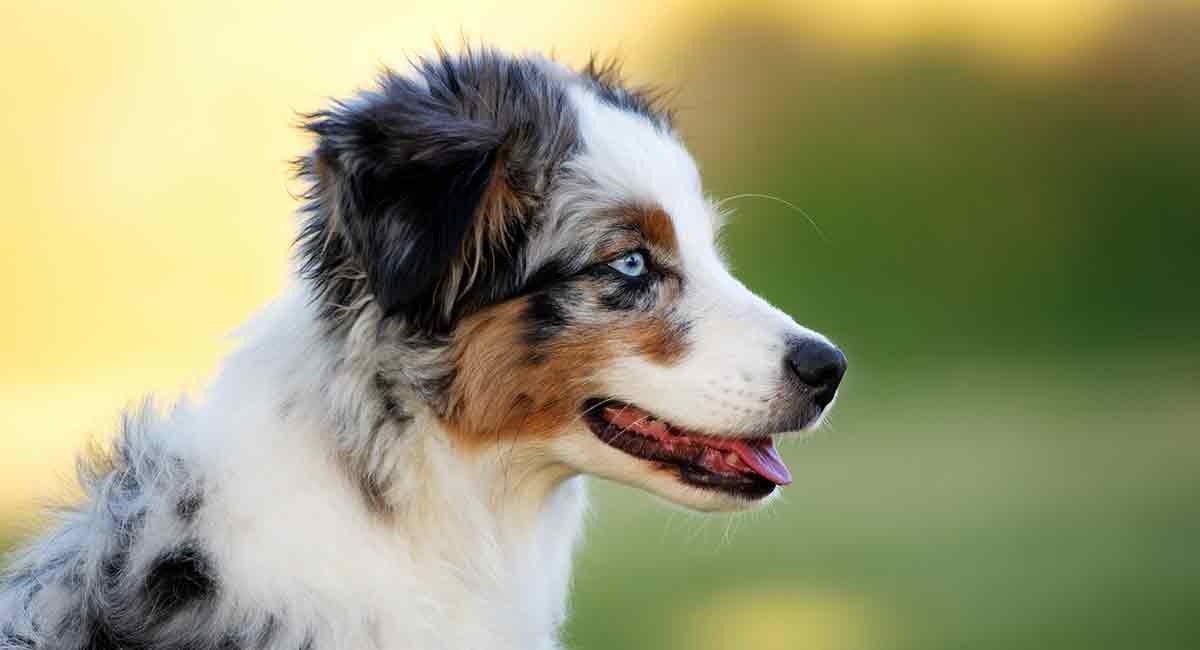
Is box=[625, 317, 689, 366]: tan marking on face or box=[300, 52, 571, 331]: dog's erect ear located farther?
box=[625, 317, 689, 366]: tan marking on face

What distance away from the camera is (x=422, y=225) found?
359 cm

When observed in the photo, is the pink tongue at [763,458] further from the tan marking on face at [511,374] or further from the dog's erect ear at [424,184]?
the dog's erect ear at [424,184]

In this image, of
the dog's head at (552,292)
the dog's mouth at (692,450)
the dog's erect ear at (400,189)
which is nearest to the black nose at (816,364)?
the dog's head at (552,292)

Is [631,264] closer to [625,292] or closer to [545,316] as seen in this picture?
[625,292]

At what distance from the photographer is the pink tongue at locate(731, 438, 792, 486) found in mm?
3939

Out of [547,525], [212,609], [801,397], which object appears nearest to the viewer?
[212,609]

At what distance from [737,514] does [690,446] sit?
0.31m

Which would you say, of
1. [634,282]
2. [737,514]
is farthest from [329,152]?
[737,514]

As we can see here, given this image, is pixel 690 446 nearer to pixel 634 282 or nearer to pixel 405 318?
pixel 634 282

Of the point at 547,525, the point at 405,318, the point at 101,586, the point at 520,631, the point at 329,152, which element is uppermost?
the point at 329,152

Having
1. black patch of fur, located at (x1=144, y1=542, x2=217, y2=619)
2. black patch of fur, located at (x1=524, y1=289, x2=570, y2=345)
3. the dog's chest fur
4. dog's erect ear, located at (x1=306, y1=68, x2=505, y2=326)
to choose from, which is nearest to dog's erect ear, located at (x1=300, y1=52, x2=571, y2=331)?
dog's erect ear, located at (x1=306, y1=68, x2=505, y2=326)

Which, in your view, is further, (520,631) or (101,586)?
(520,631)

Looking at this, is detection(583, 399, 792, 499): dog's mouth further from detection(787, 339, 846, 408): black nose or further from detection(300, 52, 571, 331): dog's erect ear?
detection(300, 52, 571, 331): dog's erect ear

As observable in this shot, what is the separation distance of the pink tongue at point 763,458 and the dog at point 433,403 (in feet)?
0.04
